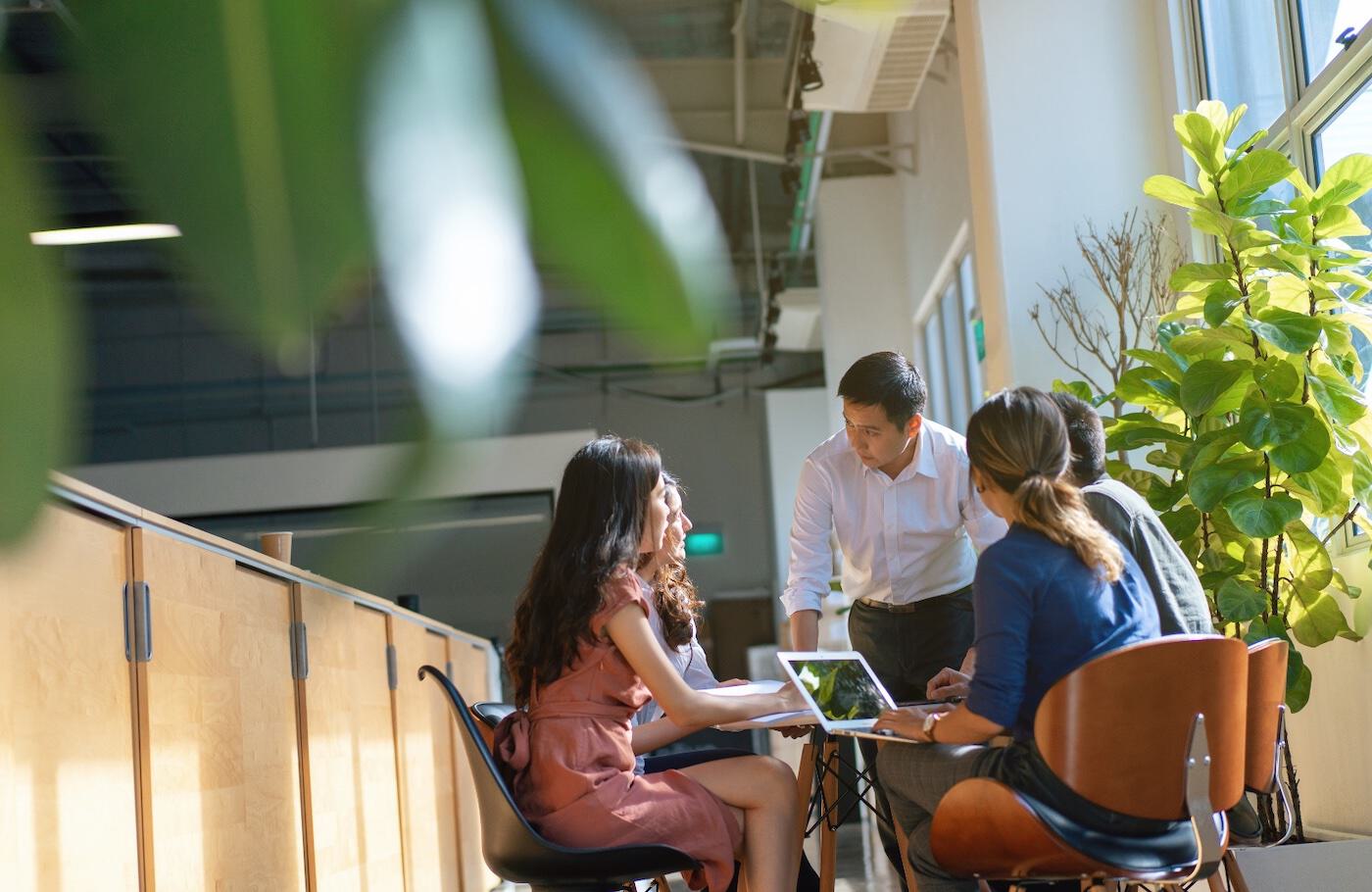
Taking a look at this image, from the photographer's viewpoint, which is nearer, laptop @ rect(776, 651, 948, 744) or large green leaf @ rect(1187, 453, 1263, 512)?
laptop @ rect(776, 651, 948, 744)

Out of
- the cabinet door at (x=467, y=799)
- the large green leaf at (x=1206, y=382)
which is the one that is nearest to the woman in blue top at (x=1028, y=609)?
the large green leaf at (x=1206, y=382)

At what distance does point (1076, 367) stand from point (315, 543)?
4.55 metres

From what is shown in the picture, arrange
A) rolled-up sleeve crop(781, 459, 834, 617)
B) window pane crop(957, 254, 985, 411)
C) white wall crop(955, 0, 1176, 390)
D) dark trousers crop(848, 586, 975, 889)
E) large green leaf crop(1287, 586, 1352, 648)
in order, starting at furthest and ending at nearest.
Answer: window pane crop(957, 254, 985, 411) → white wall crop(955, 0, 1176, 390) → large green leaf crop(1287, 586, 1352, 648) → rolled-up sleeve crop(781, 459, 834, 617) → dark trousers crop(848, 586, 975, 889)

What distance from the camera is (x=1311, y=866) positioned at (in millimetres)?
3074

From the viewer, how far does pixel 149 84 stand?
223 mm

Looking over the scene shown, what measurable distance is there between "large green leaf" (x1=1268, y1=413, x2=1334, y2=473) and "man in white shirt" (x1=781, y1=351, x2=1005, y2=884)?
2.27 ft

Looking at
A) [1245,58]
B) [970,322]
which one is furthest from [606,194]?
[970,322]

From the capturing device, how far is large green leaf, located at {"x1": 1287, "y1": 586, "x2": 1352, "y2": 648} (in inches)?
135

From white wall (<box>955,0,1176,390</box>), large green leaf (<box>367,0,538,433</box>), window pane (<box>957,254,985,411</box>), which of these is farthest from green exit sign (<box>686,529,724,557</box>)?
large green leaf (<box>367,0,538,433</box>)

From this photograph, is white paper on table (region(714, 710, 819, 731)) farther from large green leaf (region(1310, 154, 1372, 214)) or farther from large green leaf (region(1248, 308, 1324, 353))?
large green leaf (region(1310, 154, 1372, 214))

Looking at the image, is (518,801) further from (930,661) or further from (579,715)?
(930,661)

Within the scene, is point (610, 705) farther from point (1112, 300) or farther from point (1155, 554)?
point (1112, 300)

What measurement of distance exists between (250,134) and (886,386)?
8.84ft

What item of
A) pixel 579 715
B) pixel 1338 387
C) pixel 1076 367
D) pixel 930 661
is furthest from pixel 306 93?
pixel 1076 367
